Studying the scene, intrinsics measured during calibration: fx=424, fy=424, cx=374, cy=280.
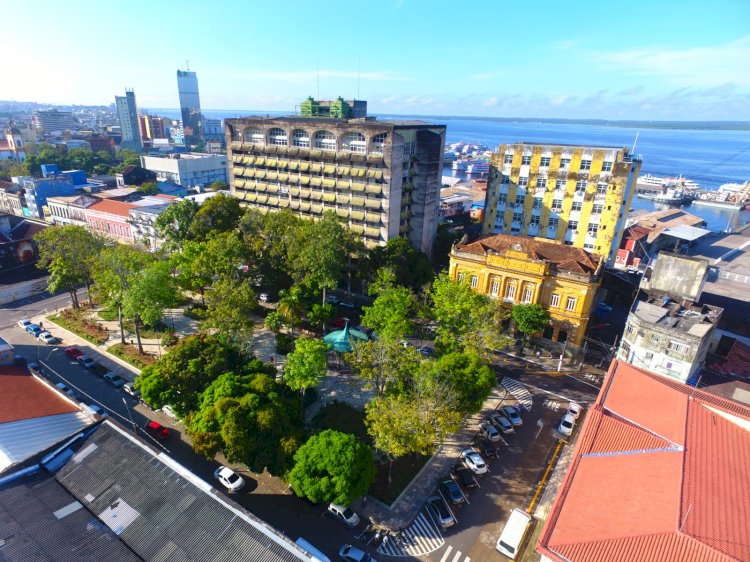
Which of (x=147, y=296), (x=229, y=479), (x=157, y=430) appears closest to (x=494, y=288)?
(x=229, y=479)

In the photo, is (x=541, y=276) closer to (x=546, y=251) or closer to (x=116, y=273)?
(x=546, y=251)

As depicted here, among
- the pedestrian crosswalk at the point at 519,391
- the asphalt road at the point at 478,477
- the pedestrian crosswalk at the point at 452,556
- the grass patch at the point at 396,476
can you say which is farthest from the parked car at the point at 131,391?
the pedestrian crosswalk at the point at 519,391

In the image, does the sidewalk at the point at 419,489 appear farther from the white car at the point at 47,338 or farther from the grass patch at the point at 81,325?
the white car at the point at 47,338

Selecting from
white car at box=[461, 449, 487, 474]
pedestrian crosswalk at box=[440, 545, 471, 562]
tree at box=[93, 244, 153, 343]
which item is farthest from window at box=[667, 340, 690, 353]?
tree at box=[93, 244, 153, 343]

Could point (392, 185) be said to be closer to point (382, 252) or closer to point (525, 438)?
point (382, 252)

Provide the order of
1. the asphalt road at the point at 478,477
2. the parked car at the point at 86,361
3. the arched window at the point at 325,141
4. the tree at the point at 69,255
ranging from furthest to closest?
the arched window at the point at 325,141
the tree at the point at 69,255
the parked car at the point at 86,361
the asphalt road at the point at 478,477

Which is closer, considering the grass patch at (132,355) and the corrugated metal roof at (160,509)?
the corrugated metal roof at (160,509)
